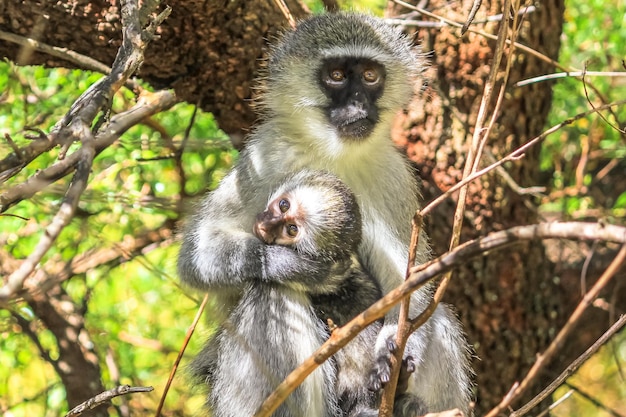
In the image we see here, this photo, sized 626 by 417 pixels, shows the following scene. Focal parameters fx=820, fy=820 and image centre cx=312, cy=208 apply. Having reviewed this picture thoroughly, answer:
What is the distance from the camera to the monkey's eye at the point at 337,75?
3.84 metres

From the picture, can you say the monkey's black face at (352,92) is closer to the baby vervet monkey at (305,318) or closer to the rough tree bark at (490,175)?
the baby vervet monkey at (305,318)

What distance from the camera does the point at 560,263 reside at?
514 cm

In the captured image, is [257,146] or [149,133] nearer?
[257,146]

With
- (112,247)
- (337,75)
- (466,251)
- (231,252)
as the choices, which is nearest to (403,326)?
(466,251)

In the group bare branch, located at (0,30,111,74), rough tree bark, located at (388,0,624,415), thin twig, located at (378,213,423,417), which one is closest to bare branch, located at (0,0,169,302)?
thin twig, located at (378,213,423,417)

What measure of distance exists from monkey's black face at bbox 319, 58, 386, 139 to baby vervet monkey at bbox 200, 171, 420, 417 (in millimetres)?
269

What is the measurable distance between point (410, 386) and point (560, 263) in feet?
6.17

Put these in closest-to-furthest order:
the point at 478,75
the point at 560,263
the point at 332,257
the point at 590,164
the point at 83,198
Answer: the point at 83,198
the point at 332,257
the point at 478,75
the point at 560,263
the point at 590,164

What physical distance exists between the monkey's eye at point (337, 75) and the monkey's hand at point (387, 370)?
122 centimetres

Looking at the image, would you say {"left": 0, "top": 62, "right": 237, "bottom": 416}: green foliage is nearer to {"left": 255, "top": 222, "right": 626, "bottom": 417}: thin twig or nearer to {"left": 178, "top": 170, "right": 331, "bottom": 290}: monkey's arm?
{"left": 178, "top": 170, "right": 331, "bottom": 290}: monkey's arm

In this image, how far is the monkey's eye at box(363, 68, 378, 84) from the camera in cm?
390

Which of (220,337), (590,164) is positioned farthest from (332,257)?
(590,164)

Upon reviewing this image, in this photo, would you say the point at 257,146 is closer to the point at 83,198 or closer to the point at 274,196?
the point at 274,196

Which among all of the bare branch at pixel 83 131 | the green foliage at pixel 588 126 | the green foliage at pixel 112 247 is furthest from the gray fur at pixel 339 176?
the green foliage at pixel 588 126
